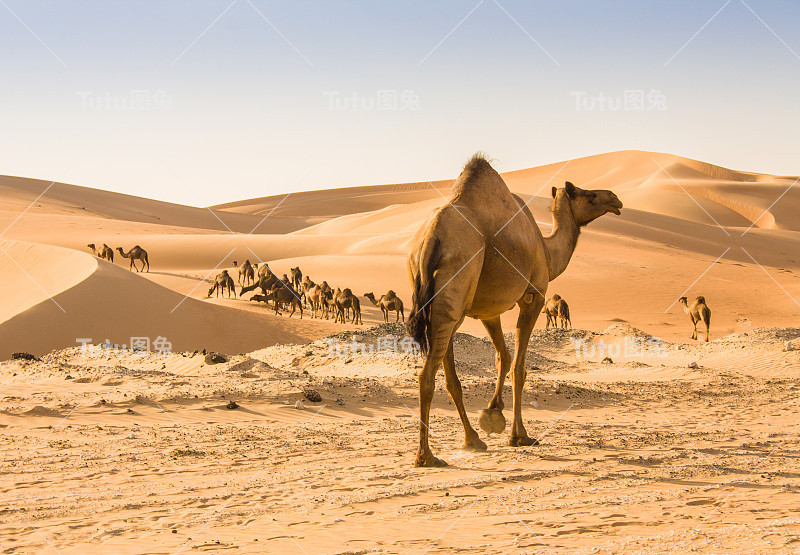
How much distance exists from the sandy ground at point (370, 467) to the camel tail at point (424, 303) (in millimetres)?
1371

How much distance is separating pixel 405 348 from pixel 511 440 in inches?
339

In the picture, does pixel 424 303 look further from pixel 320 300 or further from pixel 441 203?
pixel 441 203

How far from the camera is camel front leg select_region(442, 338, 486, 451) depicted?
827cm

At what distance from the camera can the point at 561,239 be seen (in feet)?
32.8

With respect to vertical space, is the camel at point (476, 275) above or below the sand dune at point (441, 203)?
below

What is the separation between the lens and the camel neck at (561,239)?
969cm

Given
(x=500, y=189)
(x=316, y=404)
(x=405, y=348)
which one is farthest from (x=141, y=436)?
(x=405, y=348)

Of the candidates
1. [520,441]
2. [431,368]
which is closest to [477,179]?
[431,368]

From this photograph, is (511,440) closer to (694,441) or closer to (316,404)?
(694,441)

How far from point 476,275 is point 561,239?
8.47 feet

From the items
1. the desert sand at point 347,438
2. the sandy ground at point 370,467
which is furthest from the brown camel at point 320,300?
the sandy ground at point 370,467

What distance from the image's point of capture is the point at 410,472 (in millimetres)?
7293

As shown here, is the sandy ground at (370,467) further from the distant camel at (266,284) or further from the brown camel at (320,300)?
the distant camel at (266,284)

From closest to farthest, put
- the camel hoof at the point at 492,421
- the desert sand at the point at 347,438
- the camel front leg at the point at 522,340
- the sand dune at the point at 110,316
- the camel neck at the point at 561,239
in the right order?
the desert sand at the point at 347,438 < the camel hoof at the point at 492,421 < the camel front leg at the point at 522,340 < the camel neck at the point at 561,239 < the sand dune at the point at 110,316
